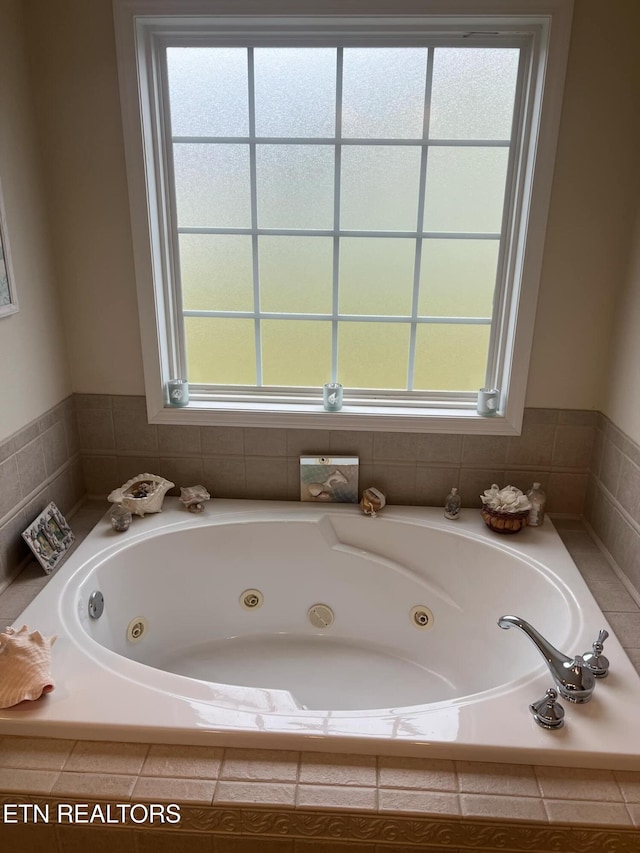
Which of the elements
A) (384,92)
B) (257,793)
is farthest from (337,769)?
(384,92)

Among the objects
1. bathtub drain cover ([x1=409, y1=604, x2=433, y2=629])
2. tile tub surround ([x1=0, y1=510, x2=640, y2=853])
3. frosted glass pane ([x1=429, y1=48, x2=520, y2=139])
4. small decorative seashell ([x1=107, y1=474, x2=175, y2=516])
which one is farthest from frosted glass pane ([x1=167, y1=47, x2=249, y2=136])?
tile tub surround ([x1=0, y1=510, x2=640, y2=853])

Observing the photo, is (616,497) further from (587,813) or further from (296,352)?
(296,352)

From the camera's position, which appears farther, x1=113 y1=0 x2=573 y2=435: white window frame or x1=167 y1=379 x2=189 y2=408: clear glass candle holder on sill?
x1=167 y1=379 x2=189 y2=408: clear glass candle holder on sill

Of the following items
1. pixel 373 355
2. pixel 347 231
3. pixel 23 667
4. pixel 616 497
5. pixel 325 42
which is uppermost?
pixel 325 42

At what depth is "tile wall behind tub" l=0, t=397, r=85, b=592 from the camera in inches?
68.8

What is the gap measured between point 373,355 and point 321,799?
1410mm

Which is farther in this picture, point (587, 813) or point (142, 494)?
point (142, 494)

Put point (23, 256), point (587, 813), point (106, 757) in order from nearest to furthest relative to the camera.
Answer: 1. point (587, 813)
2. point (106, 757)
3. point (23, 256)

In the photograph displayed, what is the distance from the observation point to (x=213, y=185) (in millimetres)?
2018

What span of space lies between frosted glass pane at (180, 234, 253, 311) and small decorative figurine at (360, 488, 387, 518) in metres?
0.77

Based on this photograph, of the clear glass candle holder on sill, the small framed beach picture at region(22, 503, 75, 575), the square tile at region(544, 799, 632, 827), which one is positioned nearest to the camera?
the square tile at region(544, 799, 632, 827)

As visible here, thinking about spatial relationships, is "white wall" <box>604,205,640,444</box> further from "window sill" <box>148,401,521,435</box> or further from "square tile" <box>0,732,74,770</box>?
"square tile" <box>0,732,74,770</box>

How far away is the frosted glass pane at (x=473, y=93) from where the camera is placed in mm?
1842

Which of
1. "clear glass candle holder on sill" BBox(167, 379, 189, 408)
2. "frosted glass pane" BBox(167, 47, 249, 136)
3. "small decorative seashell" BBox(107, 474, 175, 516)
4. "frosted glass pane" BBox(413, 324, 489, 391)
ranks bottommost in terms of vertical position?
"small decorative seashell" BBox(107, 474, 175, 516)
